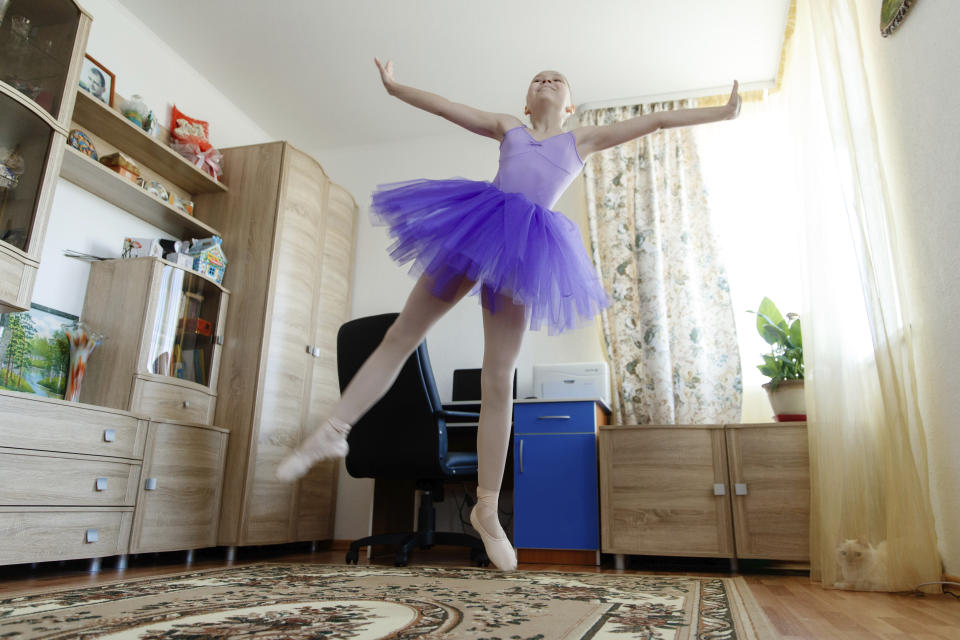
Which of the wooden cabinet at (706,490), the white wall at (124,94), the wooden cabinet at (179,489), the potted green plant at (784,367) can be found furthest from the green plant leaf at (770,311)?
the white wall at (124,94)

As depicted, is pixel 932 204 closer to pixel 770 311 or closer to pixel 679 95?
pixel 770 311

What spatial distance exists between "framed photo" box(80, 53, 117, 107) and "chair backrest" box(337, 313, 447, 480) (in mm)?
1740

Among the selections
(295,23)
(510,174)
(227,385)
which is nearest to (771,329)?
(510,174)

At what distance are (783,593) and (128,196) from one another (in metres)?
3.46

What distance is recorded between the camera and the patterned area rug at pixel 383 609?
121 cm

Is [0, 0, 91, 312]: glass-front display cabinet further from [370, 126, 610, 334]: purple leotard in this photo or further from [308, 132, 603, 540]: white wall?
[308, 132, 603, 540]: white wall

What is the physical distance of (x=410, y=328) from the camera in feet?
5.56

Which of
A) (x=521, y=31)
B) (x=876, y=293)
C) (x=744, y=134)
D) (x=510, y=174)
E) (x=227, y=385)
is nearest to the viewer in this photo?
(x=510, y=174)

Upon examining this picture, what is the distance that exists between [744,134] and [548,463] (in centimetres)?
257

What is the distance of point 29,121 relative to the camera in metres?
2.50

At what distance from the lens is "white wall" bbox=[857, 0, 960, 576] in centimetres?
215

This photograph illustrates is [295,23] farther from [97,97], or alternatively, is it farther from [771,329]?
[771,329]

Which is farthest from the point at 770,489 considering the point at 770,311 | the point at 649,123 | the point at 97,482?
the point at 97,482

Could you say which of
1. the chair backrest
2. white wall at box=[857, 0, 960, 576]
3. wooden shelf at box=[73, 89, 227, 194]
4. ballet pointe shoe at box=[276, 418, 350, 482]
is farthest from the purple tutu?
wooden shelf at box=[73, 89, 227, 194]
